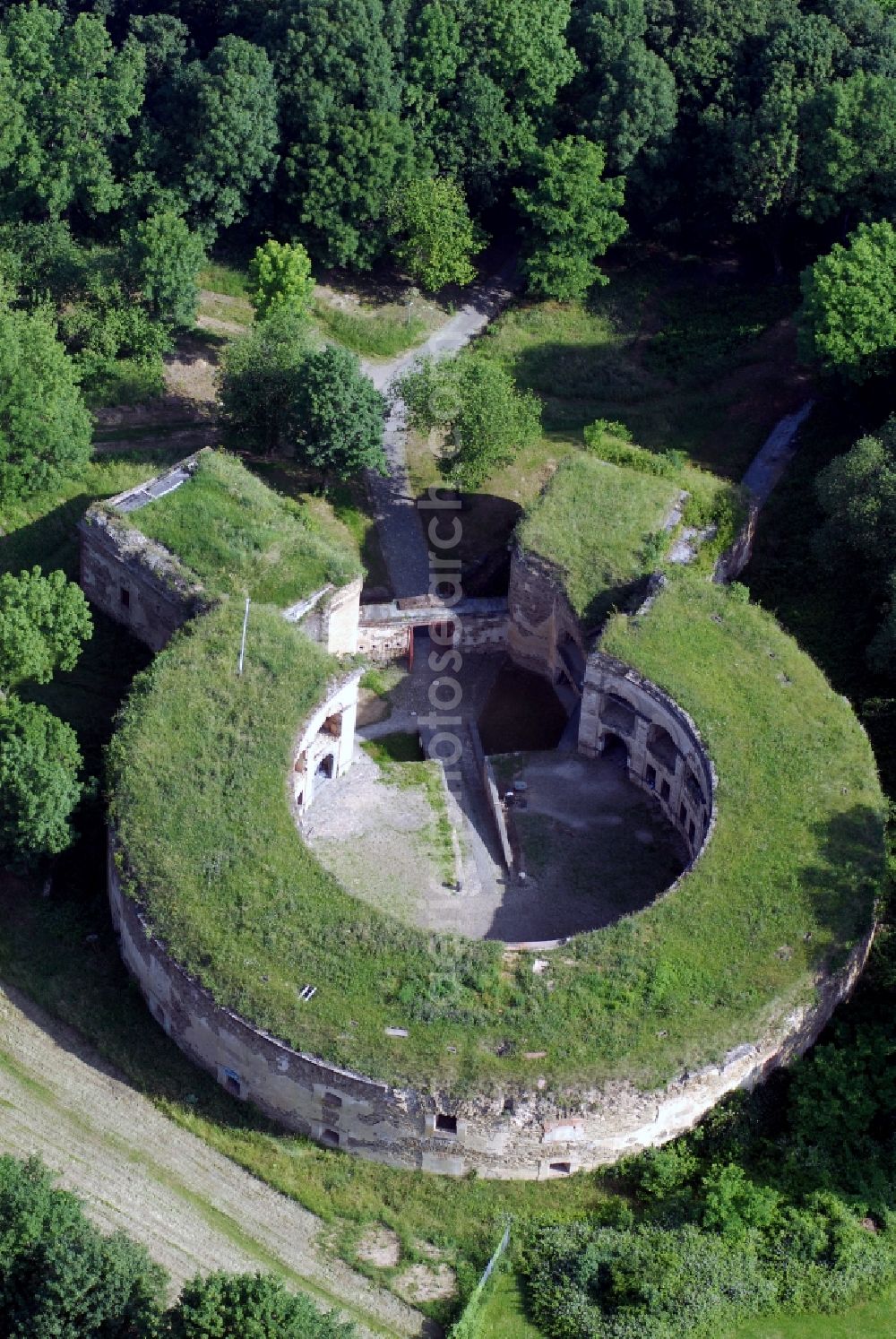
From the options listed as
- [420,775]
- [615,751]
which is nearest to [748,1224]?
[615,751]

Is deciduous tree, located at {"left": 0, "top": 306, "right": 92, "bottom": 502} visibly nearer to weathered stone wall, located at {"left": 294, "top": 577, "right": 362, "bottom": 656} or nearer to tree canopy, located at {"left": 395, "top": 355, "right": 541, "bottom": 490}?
weathered stone wall, located at {"left": 294, "top": 577, "right": 362, "bottom": 656}

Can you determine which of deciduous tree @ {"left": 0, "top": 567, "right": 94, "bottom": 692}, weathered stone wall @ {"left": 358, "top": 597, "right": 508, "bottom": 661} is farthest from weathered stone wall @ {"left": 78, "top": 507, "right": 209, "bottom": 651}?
weathered stone wall @ {"left": 358, "top": 597, "right": 508, "bottom": 661}

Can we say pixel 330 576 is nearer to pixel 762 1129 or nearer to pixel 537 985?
pixel 537 985

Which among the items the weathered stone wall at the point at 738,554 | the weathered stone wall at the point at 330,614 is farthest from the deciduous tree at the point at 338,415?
the weathered stone wall at the point at 738,554

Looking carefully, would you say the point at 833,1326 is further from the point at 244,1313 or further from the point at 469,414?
the point at 469,414

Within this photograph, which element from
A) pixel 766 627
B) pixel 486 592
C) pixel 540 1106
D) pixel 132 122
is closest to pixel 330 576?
pixel 486 592

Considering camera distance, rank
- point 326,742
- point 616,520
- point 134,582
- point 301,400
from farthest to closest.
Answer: point 301,400
point 616,520
point 134,582
point 326,742

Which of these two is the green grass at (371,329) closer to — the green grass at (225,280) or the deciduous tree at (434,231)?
the deciduous tree at (434,231)
